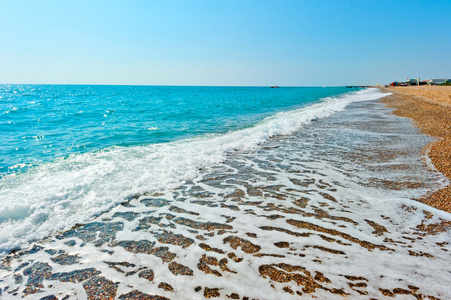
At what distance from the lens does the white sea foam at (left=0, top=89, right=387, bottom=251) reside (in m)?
5.04

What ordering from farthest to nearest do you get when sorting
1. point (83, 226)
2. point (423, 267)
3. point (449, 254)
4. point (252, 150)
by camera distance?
point (252, 150), point (83, 226), point (449, 254), point (423, 267)

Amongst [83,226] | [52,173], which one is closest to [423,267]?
[83,226]

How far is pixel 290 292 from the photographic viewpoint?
309 centimetres

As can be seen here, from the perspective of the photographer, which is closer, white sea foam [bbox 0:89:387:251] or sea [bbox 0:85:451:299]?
sea [bbox 0:85:451:299]

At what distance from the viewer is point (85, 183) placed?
6840 mm

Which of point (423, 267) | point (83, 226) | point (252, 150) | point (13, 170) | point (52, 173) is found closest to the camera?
point (423, 267)

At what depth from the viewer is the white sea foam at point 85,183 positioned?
16.5ft

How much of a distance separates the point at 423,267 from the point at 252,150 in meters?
8.10

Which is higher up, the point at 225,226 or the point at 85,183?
the point at 85,183

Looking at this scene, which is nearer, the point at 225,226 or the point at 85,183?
the point at 225,226

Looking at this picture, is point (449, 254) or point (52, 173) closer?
point (449, 254)

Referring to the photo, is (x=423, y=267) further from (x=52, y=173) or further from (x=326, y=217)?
(x=52, y=173)

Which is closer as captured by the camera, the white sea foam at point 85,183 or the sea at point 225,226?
the sea at point 225,226

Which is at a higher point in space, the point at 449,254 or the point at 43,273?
the point at 449,254
